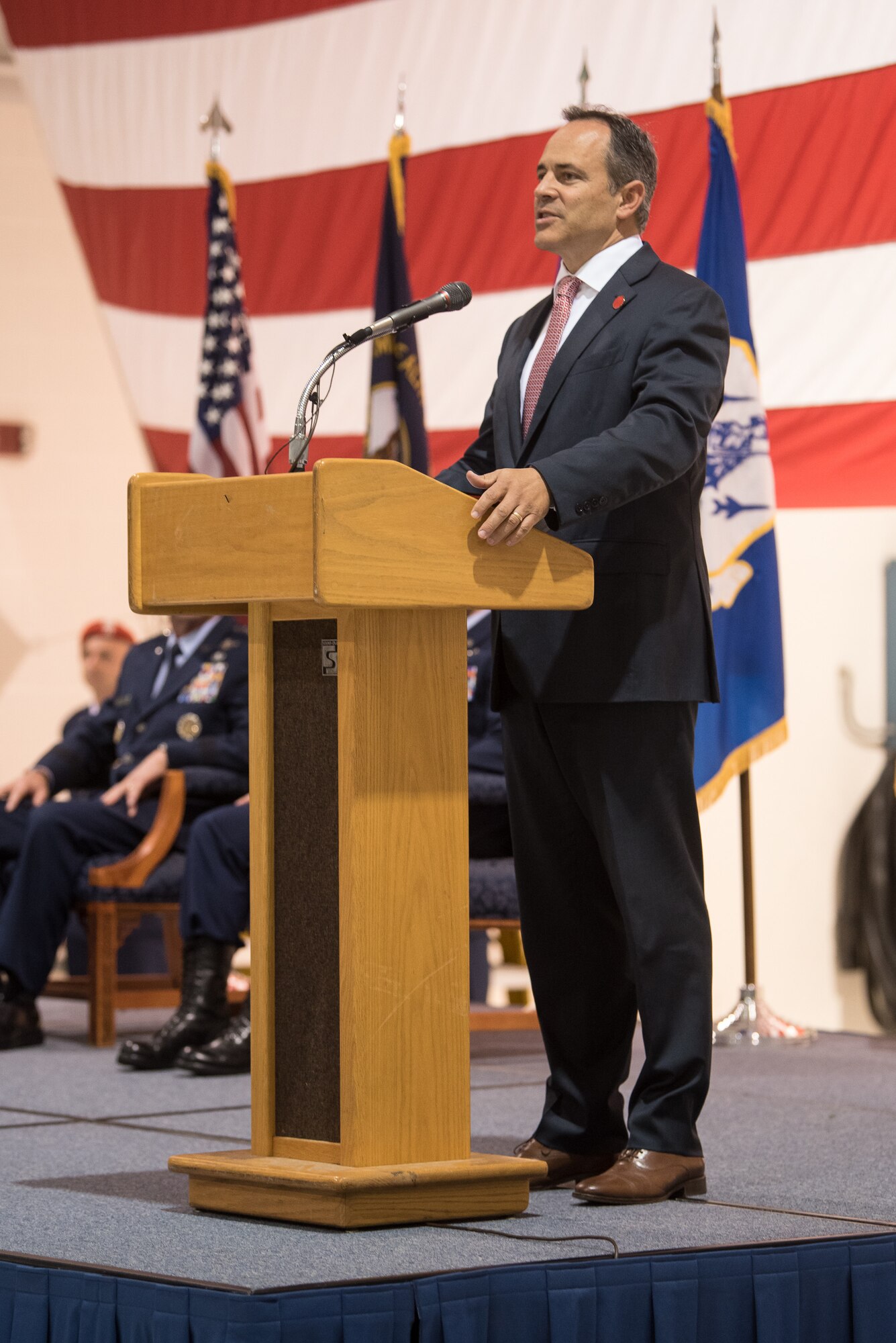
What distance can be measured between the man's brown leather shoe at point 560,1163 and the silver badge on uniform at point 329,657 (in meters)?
0.70

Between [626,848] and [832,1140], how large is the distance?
2.82ft

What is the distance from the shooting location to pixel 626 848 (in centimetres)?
223

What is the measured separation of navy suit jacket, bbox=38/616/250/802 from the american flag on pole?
85 centimetres

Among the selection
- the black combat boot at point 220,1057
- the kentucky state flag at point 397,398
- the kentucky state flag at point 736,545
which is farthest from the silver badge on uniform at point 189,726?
the kentucky state flag at point 736,545

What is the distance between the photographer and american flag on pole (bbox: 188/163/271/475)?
546 cm

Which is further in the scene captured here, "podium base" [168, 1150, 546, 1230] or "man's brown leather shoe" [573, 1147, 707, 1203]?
"man's brown leather shoe" [573, 1147, 707, 1203]

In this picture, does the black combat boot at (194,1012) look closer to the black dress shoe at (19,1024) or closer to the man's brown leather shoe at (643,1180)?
the black dress shoe at (19,1024)

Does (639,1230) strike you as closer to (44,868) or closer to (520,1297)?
(520,1297)

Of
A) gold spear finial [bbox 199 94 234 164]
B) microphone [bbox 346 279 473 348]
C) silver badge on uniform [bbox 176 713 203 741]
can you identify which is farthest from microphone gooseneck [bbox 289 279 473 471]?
gold spear finial [bbox 199 94 234 164]

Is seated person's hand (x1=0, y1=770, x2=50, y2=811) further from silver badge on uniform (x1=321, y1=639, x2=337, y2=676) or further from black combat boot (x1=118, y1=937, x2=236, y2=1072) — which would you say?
silver badge on uniform (x1=321, y1=639, x2=337, y2=676)

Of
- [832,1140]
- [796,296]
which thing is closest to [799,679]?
[796,296]

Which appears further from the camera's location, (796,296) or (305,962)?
(796,296)

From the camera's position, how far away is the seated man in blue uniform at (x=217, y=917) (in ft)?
12.6

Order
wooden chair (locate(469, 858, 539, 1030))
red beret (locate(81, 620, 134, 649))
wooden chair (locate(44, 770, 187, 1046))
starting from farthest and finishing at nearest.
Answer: red beret (locate(81, 620, 134, 649)) → wooden chair (locate(44, 770, 187, 1046)) → wooden chair (locate(469, 858, 539, 1030))
